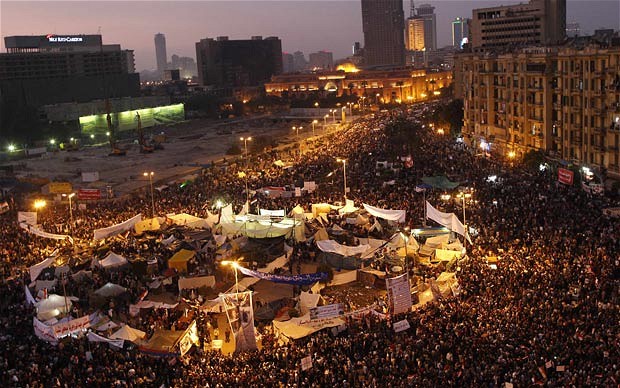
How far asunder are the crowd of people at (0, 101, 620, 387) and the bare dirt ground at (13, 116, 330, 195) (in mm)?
27701

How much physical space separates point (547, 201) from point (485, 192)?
4413 millimetres

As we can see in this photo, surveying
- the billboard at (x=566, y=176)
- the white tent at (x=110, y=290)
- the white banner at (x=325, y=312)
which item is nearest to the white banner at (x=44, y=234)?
the white tent at (x=110, y=290)

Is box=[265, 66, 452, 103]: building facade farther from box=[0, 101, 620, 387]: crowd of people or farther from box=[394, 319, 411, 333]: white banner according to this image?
box=[394, 319, 411, 333]: white banner

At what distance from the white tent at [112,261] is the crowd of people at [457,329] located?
0.67 m

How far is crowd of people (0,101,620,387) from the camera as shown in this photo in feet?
57.2

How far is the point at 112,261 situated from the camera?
1154 inches

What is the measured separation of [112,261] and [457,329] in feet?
53.2

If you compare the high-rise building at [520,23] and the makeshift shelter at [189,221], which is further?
the high-rise building at [520,23]

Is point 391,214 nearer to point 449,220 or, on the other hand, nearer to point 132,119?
point 449,220

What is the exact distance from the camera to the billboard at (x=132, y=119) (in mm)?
113875

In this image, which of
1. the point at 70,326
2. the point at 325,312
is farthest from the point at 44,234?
the point at 325,312

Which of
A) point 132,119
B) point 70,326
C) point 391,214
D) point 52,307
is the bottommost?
point 52,307

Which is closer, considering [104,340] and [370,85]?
[104,340]

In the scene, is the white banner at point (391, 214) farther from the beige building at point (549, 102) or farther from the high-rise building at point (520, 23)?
the high-rise building at point (520, 23)
